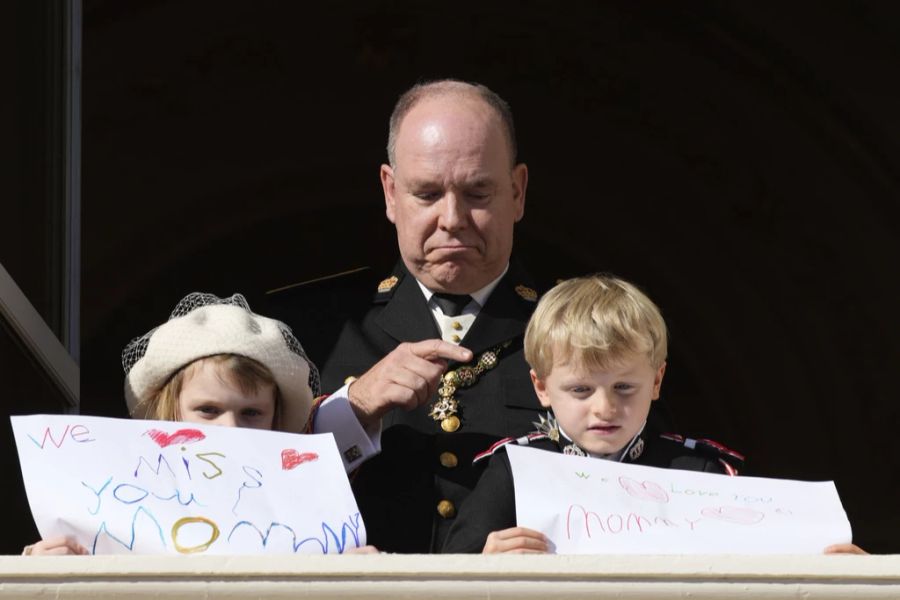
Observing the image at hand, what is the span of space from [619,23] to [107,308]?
1990 millimetres

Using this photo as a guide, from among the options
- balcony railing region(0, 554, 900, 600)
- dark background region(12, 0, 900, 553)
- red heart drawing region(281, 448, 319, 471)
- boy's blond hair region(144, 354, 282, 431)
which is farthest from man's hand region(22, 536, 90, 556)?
dark background region(12, 0, 900, 553)

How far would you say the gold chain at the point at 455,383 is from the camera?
346 centimetres

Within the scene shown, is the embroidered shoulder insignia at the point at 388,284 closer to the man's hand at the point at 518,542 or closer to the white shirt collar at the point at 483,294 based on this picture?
the white shirt collar at the point at 483,294

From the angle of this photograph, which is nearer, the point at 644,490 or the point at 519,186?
the point at 644,490

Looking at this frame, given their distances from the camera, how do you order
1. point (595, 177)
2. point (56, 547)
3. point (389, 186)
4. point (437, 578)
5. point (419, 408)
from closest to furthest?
1. point (437, 578)
2. point (56, 547)
3. point (419, 408)
4. point (389, 186)
5. point (595, 177)

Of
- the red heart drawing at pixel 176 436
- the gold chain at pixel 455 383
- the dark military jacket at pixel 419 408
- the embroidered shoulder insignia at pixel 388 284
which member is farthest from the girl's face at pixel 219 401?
the embroidered shoulder insignia at pixel 388 284

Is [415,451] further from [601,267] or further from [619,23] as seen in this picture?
[601,267]

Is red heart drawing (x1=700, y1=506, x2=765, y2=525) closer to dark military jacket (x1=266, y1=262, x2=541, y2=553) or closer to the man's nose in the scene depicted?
dark military jacket (x1=266, y1=262, x2=541, y2=553)

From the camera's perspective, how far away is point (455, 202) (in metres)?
3.58

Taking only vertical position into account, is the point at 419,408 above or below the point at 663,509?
above

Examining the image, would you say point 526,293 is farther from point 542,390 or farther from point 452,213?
point 542,390

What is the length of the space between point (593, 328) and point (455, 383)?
569 millimetres

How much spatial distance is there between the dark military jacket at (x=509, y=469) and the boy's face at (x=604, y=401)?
6cm

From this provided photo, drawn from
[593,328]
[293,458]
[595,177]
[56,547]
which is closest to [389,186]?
[593,328]
